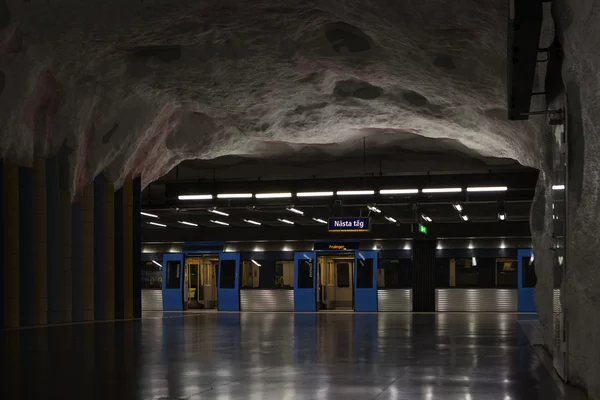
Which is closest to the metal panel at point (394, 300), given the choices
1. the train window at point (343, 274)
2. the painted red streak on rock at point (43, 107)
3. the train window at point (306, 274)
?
the train window at point (343, 274)

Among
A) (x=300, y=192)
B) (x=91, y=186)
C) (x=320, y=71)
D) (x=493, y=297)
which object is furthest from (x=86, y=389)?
(x=493, y=297)

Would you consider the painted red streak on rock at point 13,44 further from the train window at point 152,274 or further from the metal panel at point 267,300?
the train window at point 152,274

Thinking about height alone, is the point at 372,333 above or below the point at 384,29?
below

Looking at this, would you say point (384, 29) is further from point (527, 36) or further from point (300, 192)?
point (300, 192)

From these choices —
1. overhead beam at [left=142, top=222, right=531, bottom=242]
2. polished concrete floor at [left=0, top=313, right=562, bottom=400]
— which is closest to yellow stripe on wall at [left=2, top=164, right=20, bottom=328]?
polished concrete floor at [left=0, top=313, right=562, bottom=400]

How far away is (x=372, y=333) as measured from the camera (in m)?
15.4

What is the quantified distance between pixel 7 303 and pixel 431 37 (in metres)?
10.3

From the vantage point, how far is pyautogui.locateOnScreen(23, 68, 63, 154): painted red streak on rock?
16422 millimetres

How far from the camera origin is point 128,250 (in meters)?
22.4

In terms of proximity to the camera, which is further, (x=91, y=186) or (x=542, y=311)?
(x=91, y=186)

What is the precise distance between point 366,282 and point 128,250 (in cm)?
1283

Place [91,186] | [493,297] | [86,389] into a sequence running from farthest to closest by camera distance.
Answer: [493,297] < [91,186] < [86,389]

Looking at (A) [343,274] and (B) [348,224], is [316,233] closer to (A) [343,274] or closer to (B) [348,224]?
(A) [343,274]

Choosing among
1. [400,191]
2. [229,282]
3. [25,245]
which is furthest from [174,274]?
[25,245]
